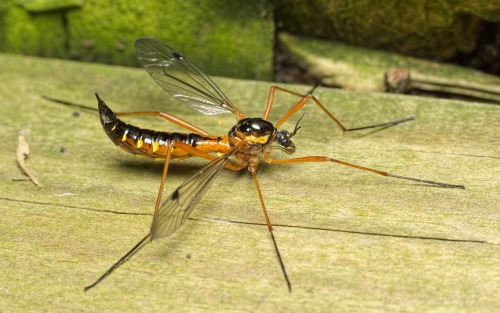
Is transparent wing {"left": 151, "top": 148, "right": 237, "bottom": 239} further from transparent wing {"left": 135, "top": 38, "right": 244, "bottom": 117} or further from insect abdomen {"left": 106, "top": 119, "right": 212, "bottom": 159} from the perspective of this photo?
transparent wing {"left": 135, "top": 38, "right": 244, "bottom": 117}

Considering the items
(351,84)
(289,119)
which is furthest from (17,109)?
(351,84)

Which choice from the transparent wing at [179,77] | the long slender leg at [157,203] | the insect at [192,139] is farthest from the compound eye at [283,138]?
the transparent wing at [179,77]

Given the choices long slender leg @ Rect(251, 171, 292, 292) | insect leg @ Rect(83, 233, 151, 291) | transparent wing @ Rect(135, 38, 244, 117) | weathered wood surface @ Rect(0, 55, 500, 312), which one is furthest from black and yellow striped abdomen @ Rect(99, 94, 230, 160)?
insect leg @ Rect(83, 233, 151, 291)

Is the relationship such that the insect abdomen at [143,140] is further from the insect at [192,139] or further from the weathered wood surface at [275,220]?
the weathered wood surface at [275,220]

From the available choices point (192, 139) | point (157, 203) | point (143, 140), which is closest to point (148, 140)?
point (143, 140)

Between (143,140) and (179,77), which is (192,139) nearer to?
(143,140)

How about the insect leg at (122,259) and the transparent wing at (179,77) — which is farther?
the transparent wing at (179,77)

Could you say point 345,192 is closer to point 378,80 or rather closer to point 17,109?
point 378,80
